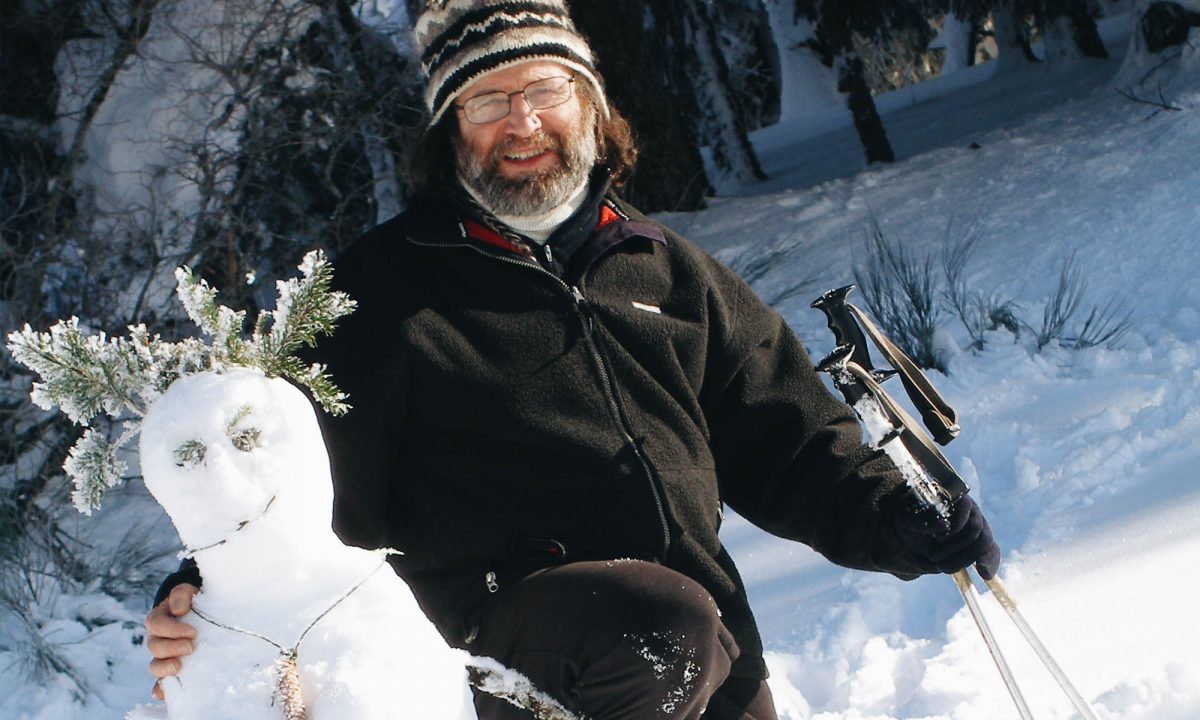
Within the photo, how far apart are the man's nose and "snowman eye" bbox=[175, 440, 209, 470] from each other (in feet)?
3.88

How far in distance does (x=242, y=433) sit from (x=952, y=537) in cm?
135

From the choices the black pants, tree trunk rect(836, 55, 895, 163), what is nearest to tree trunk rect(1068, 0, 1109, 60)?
tree trunk rect(836, 55, 895, 163)

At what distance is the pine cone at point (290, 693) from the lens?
4.75ft

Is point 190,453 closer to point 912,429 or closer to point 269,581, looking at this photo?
point 269,581

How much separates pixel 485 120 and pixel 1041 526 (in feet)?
7.10

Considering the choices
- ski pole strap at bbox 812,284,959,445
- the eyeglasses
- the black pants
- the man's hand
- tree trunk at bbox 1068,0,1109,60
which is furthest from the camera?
tree trunk at bbox 1068,0,1109,60

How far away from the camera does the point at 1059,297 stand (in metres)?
4.80

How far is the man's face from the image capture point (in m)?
2.42

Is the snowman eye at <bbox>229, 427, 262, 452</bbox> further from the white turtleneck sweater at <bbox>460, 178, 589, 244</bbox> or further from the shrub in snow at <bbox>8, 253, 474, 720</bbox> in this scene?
the white turtleneck sweater at <bbox>460, 178, 589, 244</bbox>

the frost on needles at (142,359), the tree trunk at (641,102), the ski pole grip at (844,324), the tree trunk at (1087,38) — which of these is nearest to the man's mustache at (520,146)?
the ski pole grip at (844,324)

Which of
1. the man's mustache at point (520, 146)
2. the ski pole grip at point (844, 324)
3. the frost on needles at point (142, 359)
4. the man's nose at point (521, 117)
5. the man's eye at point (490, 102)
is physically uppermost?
the man's eye at point (490, 102)

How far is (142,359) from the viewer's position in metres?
1.48

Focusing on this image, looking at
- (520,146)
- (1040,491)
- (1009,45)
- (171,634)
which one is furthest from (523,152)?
(1009,45)

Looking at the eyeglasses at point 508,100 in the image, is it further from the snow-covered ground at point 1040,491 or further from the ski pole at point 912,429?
the snow-covered ground at point 1040,491
